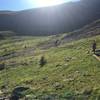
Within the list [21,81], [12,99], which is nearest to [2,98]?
[12,99]

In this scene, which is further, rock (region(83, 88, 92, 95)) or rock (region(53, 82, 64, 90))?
rock (region(53, 82, 64, 90))

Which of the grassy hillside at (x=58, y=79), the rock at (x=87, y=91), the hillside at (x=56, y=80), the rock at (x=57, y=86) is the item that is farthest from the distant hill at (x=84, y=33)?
the rock at (x=87, y=91)

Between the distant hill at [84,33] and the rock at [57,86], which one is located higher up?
the distant hill at [84,33]

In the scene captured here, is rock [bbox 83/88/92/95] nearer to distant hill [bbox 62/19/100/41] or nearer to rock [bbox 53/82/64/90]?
rock [bbox 53/82/64/90]

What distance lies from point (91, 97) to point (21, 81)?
1604cm

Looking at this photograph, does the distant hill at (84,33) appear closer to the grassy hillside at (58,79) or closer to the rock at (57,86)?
the grassy hillside at (58,79)

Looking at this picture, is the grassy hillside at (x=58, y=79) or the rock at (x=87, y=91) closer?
the rock at (x=87, y=91)

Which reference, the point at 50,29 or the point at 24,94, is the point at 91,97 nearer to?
the point at 24,94

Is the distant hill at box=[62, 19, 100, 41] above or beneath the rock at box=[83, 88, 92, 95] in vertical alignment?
above

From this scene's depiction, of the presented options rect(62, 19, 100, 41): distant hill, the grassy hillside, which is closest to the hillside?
Answer: the grassy hillside

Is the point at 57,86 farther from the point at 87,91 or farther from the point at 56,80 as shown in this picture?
the point at 87,91

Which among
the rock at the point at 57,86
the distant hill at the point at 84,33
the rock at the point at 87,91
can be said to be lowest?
the rock at the point at 87,91

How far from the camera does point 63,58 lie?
62.3 m

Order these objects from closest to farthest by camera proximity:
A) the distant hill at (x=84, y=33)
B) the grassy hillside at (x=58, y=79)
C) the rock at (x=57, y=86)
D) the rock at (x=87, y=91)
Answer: the rock at (x=87, y=91) → the grassy hillside at (x=58, y=79) → the rock at (x=57, y=86) → the distant hill at (x=84, y=33)
